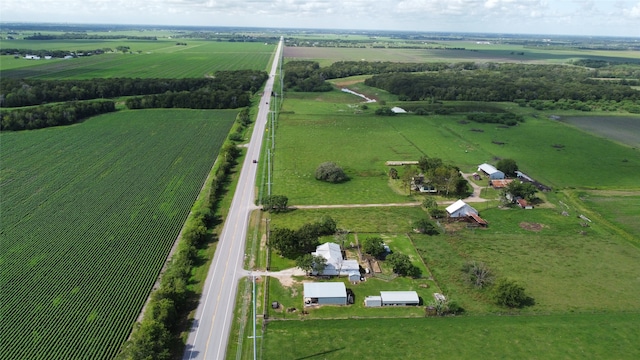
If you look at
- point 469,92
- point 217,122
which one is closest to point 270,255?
point 217,122

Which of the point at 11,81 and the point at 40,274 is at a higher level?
the point at 11,81

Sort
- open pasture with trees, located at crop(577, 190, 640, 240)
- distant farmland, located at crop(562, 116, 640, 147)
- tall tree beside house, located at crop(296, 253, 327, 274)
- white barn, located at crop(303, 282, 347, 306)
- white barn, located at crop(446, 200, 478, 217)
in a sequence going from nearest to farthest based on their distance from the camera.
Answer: white barn, located at crop(303, 282, 347, 306), tall tree beside house, located at crop(296, 253, 327, 274), open pasture with trees, located at crop(577, 190, 640, 240), white barn, located at crop(446, 200, 478, 217), distant farmland, located at crop(562, 116, 640, 147)

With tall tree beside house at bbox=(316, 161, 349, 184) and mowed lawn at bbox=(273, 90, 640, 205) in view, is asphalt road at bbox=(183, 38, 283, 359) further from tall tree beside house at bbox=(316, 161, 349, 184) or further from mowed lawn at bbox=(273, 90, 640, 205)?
tall tree beside house at bbox=(316, 161, 349, 184)

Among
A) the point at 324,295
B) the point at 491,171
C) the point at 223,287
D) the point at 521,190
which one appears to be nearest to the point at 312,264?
the point at 324,295

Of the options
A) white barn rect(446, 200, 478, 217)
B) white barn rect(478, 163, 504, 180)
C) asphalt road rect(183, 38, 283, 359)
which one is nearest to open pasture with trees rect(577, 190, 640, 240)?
white barn rect(478, 163, 504, 180)

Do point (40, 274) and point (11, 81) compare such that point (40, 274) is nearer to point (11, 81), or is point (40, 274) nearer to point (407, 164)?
point (407, 164)

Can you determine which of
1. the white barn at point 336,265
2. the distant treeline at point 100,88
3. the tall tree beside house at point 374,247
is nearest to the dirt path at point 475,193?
the tall tree beside house at point 374,247

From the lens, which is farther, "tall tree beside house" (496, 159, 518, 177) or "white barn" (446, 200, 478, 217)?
"tall tree beside house" (496, 159, 518, 177)
